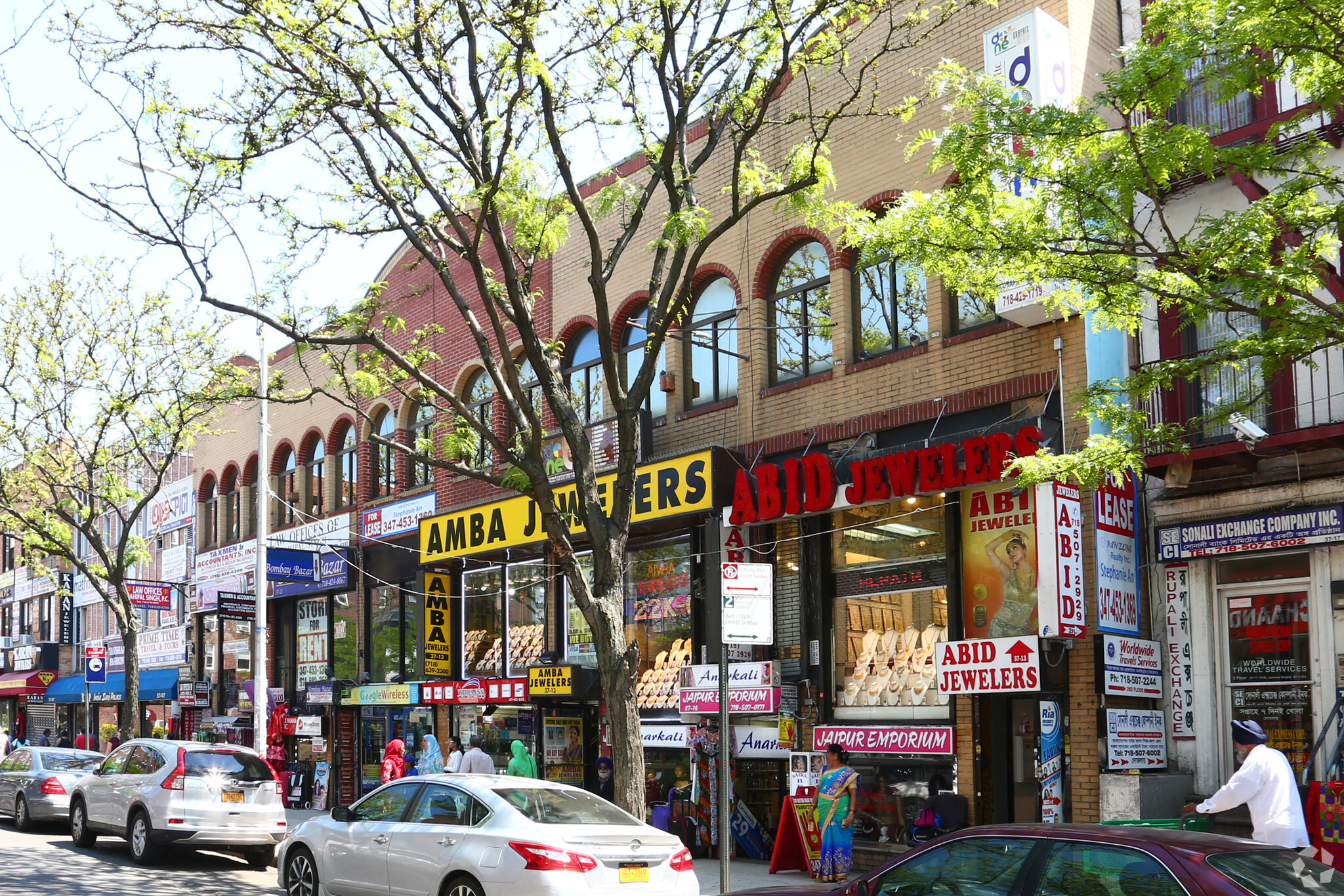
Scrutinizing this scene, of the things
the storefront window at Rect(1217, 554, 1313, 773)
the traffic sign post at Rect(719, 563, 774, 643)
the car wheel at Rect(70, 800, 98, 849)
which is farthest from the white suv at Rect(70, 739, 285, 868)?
the storefront window at Rect(1217, 554, 1313, 773)

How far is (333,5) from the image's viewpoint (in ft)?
41.1

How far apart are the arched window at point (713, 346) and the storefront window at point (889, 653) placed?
12.6ft

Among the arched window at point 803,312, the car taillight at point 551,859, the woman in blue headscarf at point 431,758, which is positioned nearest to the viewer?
the car taillight at point 551,859

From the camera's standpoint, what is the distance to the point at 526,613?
2198cm

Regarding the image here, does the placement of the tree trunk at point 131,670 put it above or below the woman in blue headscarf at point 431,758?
above

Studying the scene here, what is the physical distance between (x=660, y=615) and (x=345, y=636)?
10.3m

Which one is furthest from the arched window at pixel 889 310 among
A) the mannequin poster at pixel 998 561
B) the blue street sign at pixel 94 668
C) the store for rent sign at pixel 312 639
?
the blue street sign at pixel 94 668

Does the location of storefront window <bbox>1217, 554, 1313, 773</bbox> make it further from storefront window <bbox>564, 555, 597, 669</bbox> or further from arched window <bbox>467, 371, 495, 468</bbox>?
arched window <bbox>467, 371, 495, 468</bbox>

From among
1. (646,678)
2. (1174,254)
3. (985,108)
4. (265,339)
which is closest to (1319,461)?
(1174,254)

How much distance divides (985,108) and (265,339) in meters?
15.1

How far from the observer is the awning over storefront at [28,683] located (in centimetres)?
4347

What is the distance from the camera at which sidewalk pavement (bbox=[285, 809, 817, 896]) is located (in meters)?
14.1

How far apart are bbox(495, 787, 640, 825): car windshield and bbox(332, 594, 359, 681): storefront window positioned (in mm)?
16274

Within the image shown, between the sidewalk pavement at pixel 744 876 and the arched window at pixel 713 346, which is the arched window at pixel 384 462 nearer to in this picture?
the arched window at pixel 713 346
